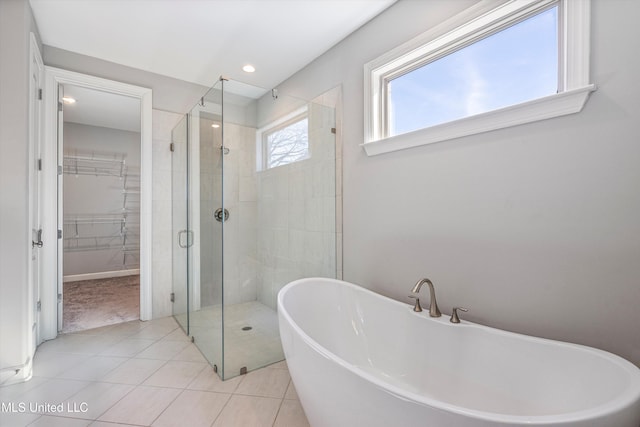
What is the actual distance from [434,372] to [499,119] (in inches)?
51.3

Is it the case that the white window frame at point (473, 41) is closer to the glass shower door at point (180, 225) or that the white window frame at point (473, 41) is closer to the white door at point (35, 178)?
the glass shower door at point (180, 225)

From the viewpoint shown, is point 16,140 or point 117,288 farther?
point 117,288

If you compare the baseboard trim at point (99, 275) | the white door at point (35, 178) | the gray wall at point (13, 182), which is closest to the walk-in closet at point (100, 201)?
the baseboard trim at point (99, 275)

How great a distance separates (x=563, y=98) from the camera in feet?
3.88

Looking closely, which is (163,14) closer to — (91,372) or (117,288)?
(91,372)

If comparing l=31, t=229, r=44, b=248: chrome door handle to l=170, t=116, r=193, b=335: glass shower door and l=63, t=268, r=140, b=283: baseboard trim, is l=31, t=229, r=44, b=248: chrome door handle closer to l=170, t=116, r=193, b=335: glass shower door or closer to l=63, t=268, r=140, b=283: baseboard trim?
l=170, t=116, r=193, b=335: glass shower door

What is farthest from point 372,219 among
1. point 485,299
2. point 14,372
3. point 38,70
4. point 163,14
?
point 38,70

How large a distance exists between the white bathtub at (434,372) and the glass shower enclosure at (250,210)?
0.60 metres

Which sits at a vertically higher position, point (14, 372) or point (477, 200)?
point (477, 200)

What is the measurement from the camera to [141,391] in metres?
1.72

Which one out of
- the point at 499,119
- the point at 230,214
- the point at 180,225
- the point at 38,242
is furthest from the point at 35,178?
the point at 499,119

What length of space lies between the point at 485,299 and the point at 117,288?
469cm

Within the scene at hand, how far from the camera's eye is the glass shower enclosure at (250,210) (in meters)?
2.17

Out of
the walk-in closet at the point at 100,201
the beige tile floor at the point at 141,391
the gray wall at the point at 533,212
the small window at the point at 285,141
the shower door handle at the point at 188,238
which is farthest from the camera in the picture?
the walk-in closet at the point at 100,201
